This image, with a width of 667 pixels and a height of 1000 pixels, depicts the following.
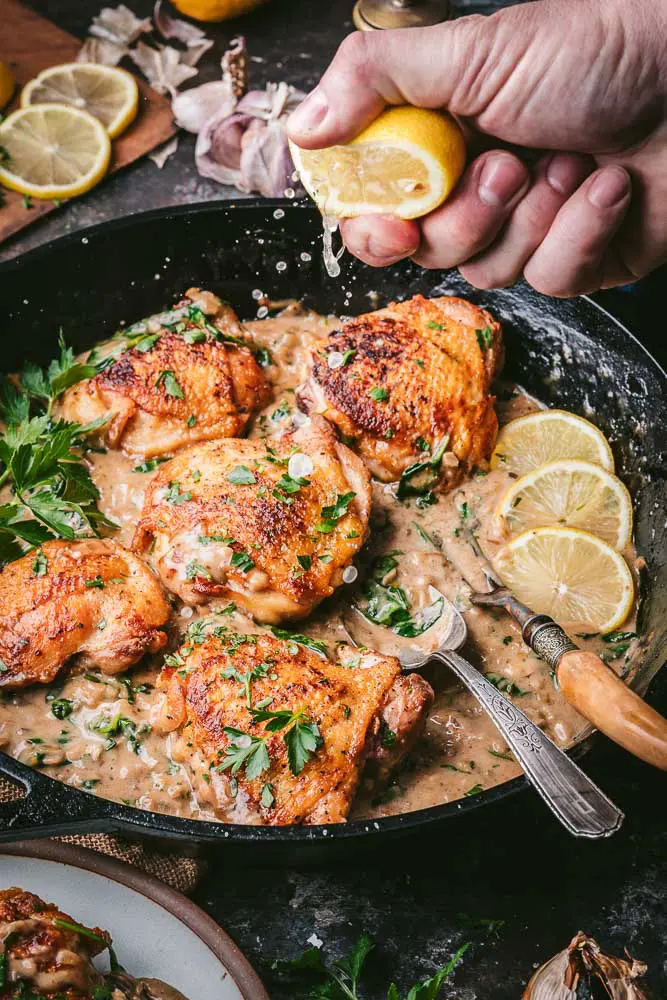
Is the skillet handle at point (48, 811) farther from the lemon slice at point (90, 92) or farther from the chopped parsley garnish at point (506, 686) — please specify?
the lemon slice at point (90, 92)

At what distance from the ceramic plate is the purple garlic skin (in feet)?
9.23

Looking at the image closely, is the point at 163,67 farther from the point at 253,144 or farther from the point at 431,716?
the point at 431,716

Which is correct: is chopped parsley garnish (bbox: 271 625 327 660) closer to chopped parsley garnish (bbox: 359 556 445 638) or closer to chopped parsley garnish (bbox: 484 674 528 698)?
chopped parsley garnish (bbox: 359 556 445 638)

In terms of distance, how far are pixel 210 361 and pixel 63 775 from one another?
1.46 m

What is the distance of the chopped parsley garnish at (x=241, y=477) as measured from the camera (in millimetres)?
3111

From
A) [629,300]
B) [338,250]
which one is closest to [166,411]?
[338,250]

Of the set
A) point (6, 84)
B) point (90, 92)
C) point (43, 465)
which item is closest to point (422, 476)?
point (43, 465)

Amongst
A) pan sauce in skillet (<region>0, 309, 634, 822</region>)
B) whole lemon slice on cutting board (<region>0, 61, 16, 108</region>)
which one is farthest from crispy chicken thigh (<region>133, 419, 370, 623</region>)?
whole lemon slice on cutting board (<region>0, 61, 16, 108</region>)

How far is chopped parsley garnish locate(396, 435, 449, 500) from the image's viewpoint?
342cm

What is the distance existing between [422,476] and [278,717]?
3.79ft

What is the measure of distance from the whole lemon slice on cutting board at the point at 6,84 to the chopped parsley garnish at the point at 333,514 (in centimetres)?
271

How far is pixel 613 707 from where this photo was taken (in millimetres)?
2375

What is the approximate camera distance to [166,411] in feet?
11.2

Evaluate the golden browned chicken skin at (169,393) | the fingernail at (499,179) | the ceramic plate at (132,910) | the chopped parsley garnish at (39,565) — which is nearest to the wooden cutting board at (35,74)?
the golden browned chicken skin at (169,393)
